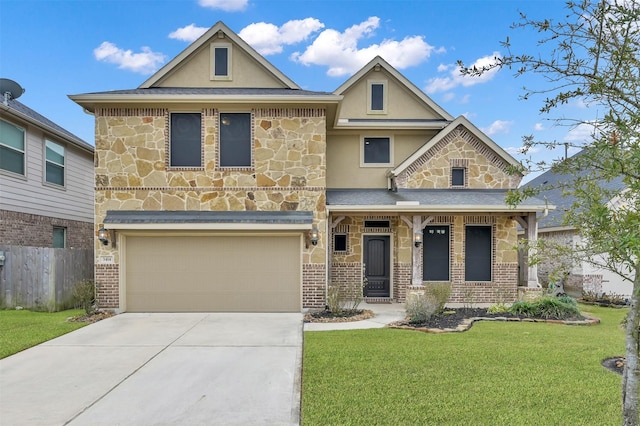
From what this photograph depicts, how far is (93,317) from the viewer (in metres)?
9.53

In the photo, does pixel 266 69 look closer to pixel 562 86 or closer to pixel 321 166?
pixel 321 166

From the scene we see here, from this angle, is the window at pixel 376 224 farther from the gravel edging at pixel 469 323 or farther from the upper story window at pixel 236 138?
the upper story window at pixel 236 138

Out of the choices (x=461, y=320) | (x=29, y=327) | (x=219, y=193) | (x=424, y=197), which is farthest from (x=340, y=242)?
(x=29, y=327)

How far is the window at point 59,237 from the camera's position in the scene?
46.0 ft

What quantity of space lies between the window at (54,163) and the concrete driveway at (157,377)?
7736mm

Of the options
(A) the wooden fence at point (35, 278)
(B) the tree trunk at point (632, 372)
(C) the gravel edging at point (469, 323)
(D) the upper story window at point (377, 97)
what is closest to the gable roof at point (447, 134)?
(D) the upper story window at point (377, 97)

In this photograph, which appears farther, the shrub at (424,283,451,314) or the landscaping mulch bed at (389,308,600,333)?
the shrub at (424,283,451,314)

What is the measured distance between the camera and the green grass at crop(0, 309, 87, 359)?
7168 millimetres

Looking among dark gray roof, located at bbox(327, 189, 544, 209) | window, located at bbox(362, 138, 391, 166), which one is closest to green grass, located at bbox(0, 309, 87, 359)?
dark gray roof, located at bbox(327, 189, 544, 209)

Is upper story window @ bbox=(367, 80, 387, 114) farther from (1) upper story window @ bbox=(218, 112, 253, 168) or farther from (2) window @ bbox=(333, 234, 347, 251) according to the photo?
(1) upper story window @ bbox=(218, 112, 253, 168)

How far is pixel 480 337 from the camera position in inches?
299

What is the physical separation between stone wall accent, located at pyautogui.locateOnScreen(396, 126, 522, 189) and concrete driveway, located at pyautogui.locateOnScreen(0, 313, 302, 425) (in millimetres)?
6752

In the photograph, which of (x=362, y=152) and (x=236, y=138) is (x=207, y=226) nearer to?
(x=236, y=138)

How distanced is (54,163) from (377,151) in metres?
11.5
